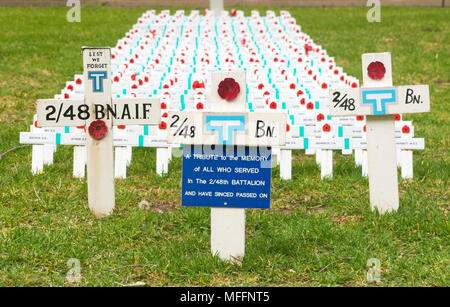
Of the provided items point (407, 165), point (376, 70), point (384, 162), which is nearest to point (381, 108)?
point (376, 70)

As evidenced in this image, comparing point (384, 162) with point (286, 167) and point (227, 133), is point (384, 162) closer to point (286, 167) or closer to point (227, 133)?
point (286, 167)

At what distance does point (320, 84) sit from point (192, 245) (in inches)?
206

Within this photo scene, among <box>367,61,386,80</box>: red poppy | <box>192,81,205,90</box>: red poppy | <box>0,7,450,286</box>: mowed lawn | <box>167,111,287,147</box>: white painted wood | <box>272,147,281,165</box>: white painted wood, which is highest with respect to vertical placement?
<box>192,81,205,90</box>: red poppy

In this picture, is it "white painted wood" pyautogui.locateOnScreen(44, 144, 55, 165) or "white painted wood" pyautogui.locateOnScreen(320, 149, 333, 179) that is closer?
"white painted wood" pyautogui.locateOnScreen(320, 149, 333, 179)

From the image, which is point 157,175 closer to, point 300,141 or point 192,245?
point 300,141

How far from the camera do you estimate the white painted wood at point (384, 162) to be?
225 inches

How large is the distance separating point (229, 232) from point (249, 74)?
20.8 ft

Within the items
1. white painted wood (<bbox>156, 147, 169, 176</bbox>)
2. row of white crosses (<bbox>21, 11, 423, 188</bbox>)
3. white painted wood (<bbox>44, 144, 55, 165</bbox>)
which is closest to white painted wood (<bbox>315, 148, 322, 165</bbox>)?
row of white crosses (<bbox>21, 11, 423, 188</bbox>)

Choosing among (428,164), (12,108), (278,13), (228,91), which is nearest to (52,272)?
(228,91)

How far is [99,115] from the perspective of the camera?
18.9ft

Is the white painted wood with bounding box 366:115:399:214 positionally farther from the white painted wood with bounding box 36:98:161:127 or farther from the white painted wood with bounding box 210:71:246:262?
the white painted wood with bounding box 36:98:161:127

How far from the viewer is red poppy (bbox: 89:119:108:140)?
5.73 m

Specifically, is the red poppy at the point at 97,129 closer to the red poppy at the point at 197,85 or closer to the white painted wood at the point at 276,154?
the white painted wood at the point at 276,154

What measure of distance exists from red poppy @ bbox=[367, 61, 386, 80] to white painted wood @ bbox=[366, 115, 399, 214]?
0.34 metres
